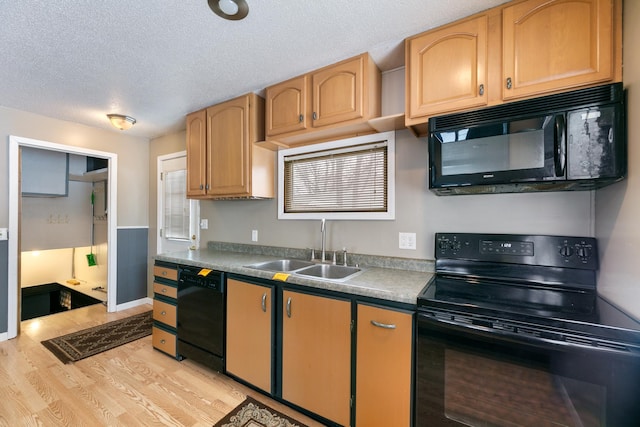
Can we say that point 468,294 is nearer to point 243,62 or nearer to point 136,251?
point 243,62

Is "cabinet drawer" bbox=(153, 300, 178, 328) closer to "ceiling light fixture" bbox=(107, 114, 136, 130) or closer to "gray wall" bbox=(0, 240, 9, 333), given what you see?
"gray wall" bbox=(0, 240, 9, 333)

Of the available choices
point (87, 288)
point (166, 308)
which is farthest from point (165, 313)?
point (87, 288)

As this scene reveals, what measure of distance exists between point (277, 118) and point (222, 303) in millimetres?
1476

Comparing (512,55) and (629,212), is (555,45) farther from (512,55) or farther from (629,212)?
(629,212)

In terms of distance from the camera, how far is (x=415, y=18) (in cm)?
151

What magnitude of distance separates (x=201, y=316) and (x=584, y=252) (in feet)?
8.15

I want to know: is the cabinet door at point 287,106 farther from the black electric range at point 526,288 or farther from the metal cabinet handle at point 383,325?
the metal cabinet handle at point 383,325

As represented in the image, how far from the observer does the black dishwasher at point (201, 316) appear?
2070 millimetres

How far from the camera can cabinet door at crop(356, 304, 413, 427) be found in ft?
4.39

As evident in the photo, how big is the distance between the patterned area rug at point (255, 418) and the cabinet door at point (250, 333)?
121mm

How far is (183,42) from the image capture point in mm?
1709

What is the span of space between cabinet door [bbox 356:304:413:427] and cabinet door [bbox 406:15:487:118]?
115cm

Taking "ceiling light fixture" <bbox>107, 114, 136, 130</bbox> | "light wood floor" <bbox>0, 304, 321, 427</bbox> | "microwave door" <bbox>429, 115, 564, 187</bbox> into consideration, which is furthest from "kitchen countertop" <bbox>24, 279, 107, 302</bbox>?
"microwave door" <bbox>429, 115, 564, 187</bbox>

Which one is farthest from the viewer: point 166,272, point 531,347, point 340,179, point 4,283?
point 4,283
